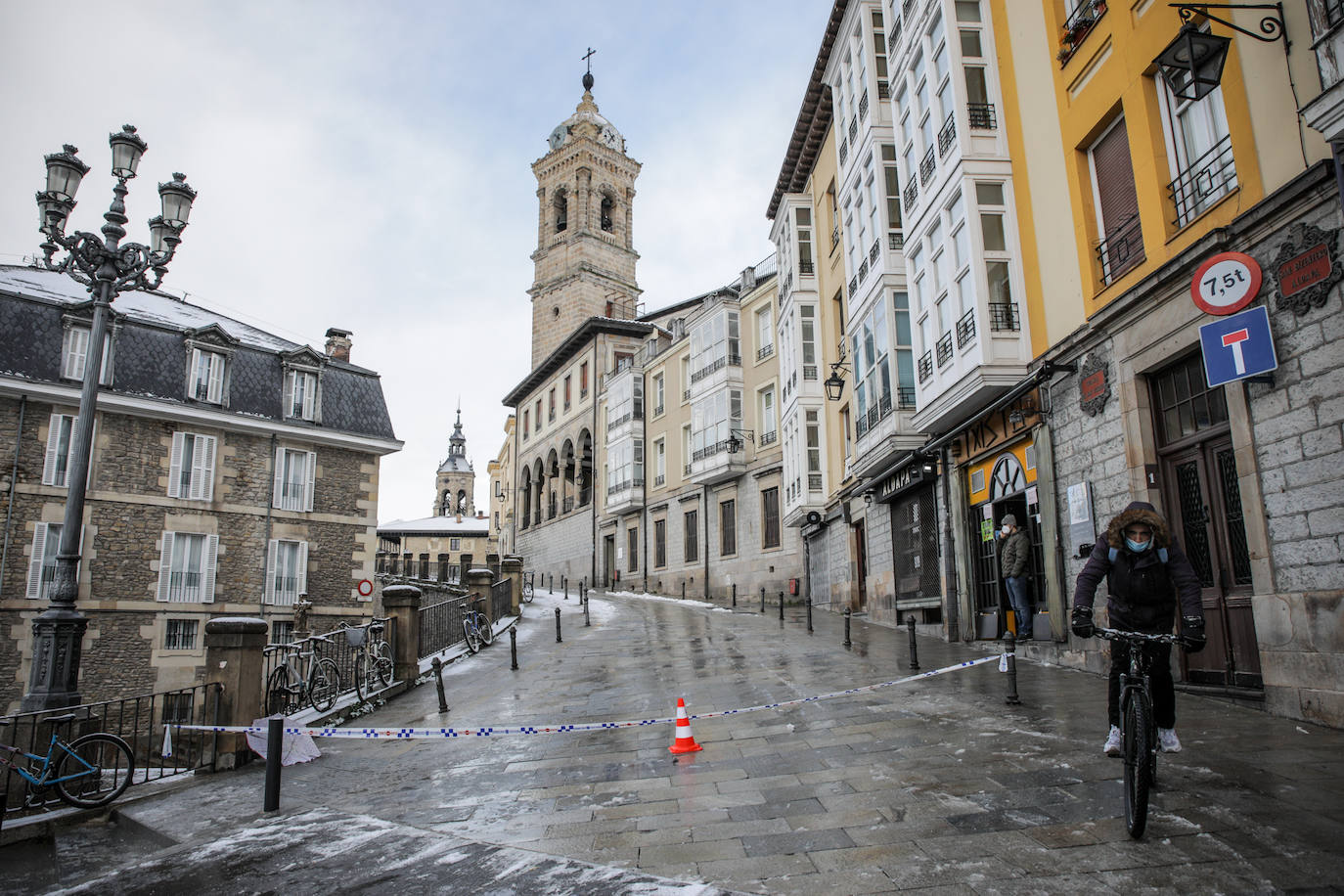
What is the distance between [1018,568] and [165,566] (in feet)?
71.9

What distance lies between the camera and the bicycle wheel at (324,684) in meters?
11.5

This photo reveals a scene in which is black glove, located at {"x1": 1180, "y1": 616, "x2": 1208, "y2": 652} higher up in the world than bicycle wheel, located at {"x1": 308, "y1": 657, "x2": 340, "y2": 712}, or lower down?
higher up

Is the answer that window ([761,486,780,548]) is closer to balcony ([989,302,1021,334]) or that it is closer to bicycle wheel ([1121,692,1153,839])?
balcony ([989,302,1021,334])

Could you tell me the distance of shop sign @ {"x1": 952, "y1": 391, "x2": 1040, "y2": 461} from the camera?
11727mm

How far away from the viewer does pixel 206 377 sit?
80.7 ft

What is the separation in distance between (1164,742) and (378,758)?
291 inches

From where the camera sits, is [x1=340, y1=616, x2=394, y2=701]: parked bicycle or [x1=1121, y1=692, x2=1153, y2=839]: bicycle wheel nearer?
[x1=1121, y1=692, x2=1153, y2=839]: bicycle wheel

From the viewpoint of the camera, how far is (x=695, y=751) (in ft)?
23.9

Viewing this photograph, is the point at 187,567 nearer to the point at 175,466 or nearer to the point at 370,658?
the point at 175,466

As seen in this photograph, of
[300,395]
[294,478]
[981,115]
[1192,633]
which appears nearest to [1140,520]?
[1192,633]

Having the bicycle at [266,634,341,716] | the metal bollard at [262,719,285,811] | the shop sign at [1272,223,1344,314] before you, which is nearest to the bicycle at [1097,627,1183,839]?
the shop sign at [1272,223,1344,314]

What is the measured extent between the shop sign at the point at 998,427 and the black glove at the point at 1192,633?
7263 mm

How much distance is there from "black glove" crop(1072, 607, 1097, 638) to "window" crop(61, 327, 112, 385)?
973 inches

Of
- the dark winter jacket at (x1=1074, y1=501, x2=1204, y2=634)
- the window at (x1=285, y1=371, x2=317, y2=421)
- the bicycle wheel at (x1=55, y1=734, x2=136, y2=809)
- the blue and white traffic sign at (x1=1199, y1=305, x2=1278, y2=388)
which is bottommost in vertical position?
the bicycle wheel at (x1=55, y1=734, x2=136, y2=809)
